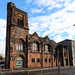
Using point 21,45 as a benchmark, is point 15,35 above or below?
above

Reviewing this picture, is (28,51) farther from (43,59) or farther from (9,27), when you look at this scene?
(9,27)

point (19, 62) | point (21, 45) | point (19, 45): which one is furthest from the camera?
point (21, 45)

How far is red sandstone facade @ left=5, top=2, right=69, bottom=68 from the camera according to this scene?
107 feet

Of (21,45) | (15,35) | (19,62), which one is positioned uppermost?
(15,35)

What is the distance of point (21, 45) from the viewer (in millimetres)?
35031

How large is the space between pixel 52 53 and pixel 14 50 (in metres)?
17.5

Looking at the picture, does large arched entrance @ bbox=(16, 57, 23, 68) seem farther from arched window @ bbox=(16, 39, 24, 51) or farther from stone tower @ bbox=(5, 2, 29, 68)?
arched window @ bbox=(16, 39, 24, 51)

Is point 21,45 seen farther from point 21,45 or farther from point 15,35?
point 15,35

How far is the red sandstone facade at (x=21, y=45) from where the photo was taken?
107ft

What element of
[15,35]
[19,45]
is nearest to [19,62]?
[19,45]

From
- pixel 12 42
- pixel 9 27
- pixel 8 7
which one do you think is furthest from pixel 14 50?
pixel 8 7

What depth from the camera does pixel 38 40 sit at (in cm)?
3912

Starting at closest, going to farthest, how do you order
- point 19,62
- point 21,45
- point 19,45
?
1. point 19,62
2. point 19,45
3. point 21,45

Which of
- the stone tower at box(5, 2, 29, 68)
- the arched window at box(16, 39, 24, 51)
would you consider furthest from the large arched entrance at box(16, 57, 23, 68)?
the arched window at box(16, 39, 24, 51)
